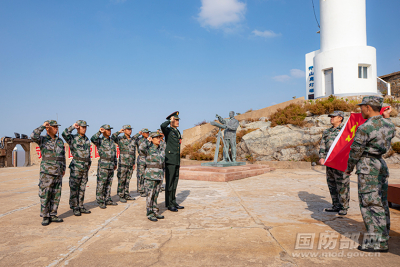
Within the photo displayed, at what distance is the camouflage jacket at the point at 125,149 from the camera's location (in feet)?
21.5

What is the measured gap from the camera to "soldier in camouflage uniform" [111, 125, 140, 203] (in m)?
6.41

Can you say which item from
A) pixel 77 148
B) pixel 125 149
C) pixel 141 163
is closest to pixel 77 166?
pixel 77 148

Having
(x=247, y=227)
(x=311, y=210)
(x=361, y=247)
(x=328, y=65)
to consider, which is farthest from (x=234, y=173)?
(x=328, y=65)

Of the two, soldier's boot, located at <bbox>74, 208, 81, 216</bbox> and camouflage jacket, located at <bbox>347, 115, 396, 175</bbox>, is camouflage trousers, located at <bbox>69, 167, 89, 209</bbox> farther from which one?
camouflage jacket, located at <bbox>347, 115, 396, 175</bbox>

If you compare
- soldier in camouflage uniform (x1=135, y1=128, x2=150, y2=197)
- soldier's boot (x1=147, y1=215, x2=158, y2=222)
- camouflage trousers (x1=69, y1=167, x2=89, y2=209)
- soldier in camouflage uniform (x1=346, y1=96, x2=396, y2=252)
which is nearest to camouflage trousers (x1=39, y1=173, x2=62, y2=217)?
camouflage trousers (x1=69, y1=167, x2=89, y2=209)

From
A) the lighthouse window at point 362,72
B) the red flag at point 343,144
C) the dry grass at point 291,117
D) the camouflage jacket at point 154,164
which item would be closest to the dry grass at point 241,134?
the dry grass at point 291,117

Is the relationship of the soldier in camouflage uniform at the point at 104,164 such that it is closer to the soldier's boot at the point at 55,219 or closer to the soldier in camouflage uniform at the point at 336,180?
the soldier's boot at the point at 55,219

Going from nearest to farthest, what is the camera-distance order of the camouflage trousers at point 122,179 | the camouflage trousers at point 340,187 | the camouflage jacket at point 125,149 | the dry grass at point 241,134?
the camouflage trousers at point 340,187 < the camouflage trousers at point 122,179 < the camouflage jacket at point 125,149 < the dry grass at point 241,134

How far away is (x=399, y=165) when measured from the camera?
546 inches

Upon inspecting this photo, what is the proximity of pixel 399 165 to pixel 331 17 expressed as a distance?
1348 cm

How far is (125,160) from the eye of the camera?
6.57 m

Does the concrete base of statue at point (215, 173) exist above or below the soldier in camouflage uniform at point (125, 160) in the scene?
below

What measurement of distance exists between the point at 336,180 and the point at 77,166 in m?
5.13

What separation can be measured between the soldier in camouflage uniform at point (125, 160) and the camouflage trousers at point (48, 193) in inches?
74.8
